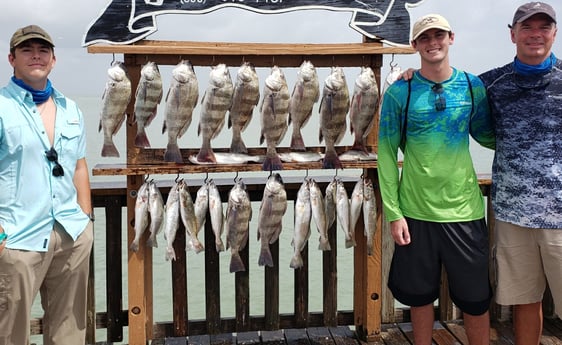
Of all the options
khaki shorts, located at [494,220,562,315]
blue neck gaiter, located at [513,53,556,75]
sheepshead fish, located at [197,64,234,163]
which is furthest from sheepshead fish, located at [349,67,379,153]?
khaki shorts, located at [494,220,562,315]

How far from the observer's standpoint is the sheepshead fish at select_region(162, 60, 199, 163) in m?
3.03

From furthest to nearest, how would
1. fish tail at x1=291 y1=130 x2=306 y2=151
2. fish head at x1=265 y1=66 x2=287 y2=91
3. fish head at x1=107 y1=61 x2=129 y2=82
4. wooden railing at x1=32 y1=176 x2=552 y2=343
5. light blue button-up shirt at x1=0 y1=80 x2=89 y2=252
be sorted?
wooden railing at x1=32 y1=176 x2=552 y2=343
fish tail at x1=291 y1=130 x2=306 y2=151
fish head at x1=265 y1=66 x2=287 y2=91
fish head at x1=107 y1=61 x2=129 y2=82
light blue button-up shirt at x1=0 y1=80 x2=89 y2=252

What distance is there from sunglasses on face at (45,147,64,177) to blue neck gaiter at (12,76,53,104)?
0.23 meters

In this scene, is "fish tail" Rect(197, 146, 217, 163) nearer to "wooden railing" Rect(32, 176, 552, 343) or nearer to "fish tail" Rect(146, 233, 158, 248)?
"wooden railing" Rect(32, 176, 552, 343)

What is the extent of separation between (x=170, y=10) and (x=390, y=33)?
124cm

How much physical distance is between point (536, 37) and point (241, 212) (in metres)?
1.71

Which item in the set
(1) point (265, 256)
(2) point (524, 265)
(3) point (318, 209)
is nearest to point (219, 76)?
(3) point (318, 209)

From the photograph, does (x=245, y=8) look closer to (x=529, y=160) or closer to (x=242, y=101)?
(x=242, y=101)

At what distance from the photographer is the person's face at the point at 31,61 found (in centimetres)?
246

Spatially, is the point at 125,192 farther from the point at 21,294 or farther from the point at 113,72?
the point at 21,294

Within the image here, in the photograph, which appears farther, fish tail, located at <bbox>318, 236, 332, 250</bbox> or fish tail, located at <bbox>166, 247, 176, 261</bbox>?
fish tail, located at <bbox>318, 236, 332, 250</bbox>

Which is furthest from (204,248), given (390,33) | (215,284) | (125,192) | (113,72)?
(390,33)

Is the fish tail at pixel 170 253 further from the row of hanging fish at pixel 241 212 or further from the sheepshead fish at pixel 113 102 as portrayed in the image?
the sheepshead fish at pixel 113 102

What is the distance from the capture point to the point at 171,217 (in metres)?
3.15
